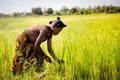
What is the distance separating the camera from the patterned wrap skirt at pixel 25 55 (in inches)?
104

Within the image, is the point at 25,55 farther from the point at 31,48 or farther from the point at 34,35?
the point at 34,35

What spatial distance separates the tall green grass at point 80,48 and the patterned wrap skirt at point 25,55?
79 mm

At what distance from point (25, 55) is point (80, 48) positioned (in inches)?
21.0

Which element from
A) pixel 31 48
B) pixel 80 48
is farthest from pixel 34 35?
pixel 80 48

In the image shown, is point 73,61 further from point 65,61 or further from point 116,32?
point 116,32

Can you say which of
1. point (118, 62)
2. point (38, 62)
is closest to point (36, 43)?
point (38, 62)

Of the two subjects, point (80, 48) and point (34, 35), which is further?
point (80, 48)

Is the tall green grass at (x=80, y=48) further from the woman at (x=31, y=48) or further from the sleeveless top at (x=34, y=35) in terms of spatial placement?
the sleeveless top at (x=34, y=35)

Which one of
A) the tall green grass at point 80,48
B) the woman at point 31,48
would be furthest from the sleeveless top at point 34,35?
the tall green grass at point 80,48

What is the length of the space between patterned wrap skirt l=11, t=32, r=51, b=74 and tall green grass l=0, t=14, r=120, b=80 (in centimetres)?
8

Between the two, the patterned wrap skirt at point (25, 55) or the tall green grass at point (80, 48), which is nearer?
the tall green grass at point (80, 48)

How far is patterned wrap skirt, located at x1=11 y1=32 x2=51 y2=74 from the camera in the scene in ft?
8.68

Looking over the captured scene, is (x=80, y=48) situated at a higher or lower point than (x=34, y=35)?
lower

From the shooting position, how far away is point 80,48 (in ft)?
9.02
